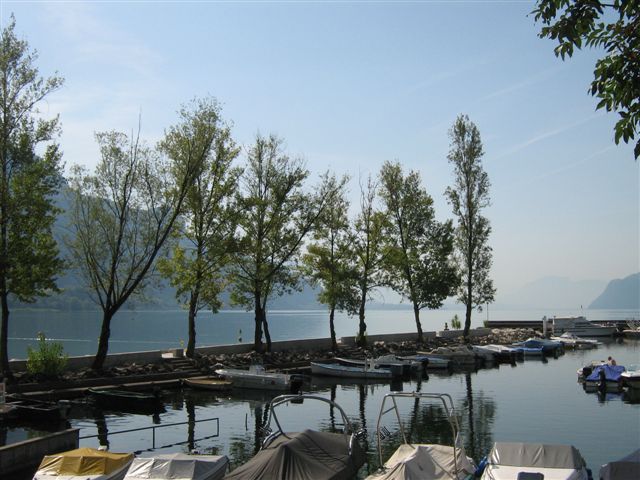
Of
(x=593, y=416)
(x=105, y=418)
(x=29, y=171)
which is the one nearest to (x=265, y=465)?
(x=105, y=418)

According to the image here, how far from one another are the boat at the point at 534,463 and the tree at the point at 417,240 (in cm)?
5714

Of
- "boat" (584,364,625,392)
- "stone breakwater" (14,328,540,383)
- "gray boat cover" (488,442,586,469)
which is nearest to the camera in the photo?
"gray boat cover" (488,442,586,469)

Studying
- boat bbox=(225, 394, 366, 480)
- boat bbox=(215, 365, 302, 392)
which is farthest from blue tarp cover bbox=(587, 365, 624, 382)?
boat bbox=(225, 394, 366, 480)

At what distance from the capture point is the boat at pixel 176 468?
2105 centimetres

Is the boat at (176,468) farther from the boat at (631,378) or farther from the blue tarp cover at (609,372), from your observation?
the blue tarp cover at (609,372)

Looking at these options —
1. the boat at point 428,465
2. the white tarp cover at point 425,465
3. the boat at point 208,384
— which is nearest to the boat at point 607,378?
the boat at point 208,384

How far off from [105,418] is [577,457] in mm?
27121

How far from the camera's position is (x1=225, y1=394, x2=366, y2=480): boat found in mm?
20000

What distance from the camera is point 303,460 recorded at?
67.6 ft

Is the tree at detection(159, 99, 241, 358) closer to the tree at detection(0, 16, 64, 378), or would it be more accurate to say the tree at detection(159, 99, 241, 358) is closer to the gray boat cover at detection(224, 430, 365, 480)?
the tree at detection(0, 16, 64, 378)

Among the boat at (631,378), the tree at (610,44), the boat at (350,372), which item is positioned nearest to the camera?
the tree at (610,44)

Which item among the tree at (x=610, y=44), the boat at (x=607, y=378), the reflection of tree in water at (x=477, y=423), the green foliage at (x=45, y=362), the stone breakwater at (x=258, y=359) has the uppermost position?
the tree at (x=610, y=44)

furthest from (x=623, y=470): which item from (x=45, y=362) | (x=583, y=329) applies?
(x=583, y=329)

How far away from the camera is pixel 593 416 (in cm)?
4009
